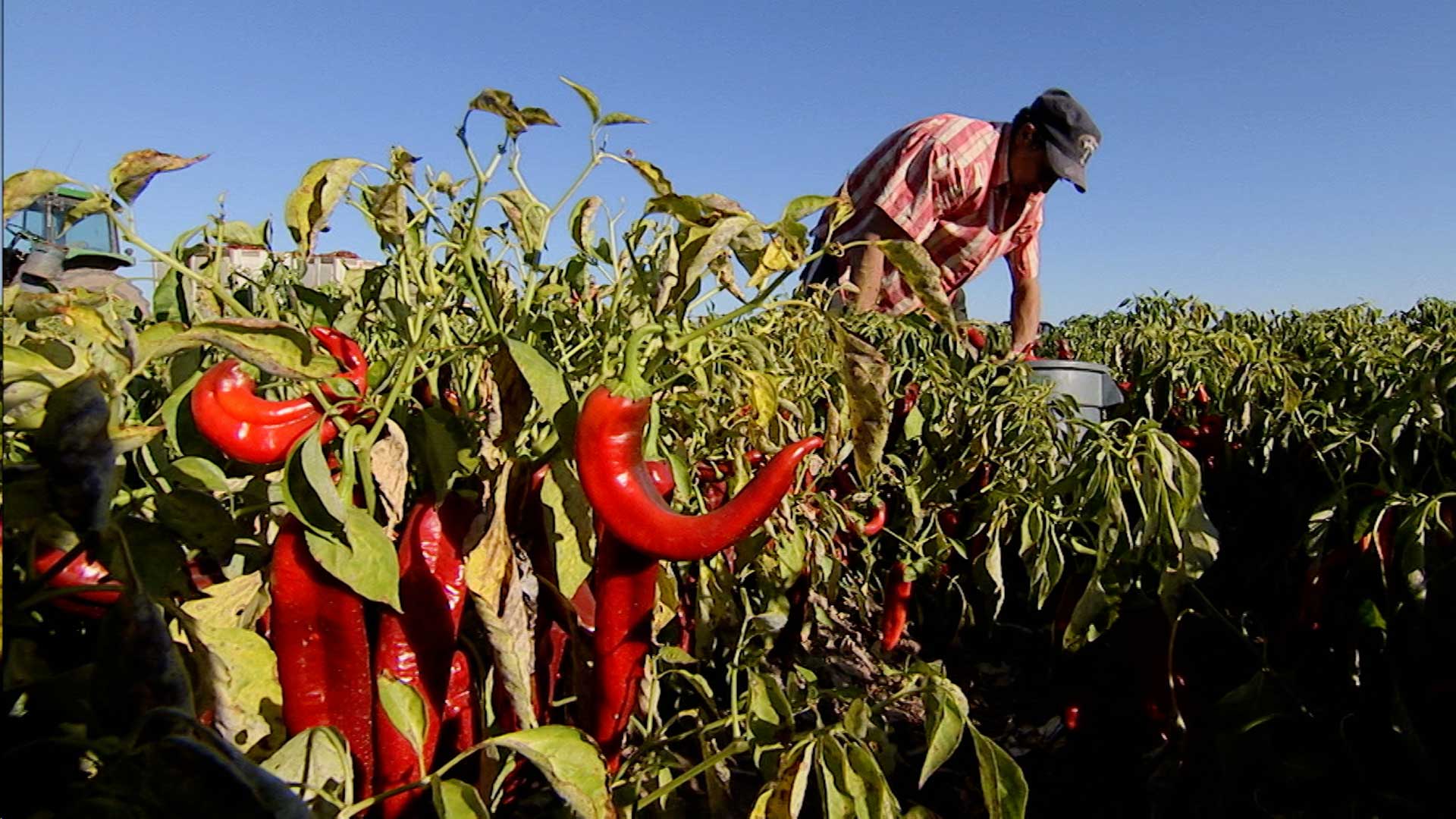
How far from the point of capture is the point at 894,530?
292 cm

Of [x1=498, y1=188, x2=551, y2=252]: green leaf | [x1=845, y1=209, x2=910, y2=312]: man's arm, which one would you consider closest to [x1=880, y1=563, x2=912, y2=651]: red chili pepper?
[x1=845, y1=209, x2=910, y2=312]: man's arm

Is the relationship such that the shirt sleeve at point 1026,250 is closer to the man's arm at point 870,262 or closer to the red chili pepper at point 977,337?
the man's arm at point 870,262

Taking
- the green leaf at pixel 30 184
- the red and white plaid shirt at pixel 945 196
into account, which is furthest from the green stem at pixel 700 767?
Result: the red and white plaid shirt at pixel 945 196

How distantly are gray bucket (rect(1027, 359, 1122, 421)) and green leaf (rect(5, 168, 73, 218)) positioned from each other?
2300mm

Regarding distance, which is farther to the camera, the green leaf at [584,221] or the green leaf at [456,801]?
the green leaf at [584,221]

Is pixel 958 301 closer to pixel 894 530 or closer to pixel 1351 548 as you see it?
pixel 894 530

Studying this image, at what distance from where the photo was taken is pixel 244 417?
0.93 metres

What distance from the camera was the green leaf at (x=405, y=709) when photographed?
0.94m

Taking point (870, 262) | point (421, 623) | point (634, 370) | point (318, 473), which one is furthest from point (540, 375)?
point (870, 262)

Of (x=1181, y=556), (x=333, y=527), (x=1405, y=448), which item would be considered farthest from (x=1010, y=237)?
(x=333, y=527)

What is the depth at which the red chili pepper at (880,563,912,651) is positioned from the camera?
8.57 feet

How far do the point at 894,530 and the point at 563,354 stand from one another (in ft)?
6.16

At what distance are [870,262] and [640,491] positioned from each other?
2391mm

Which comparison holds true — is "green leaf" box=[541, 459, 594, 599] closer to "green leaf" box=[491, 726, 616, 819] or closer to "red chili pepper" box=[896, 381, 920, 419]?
"green leaf" box=[491, 726, 616, 819]
